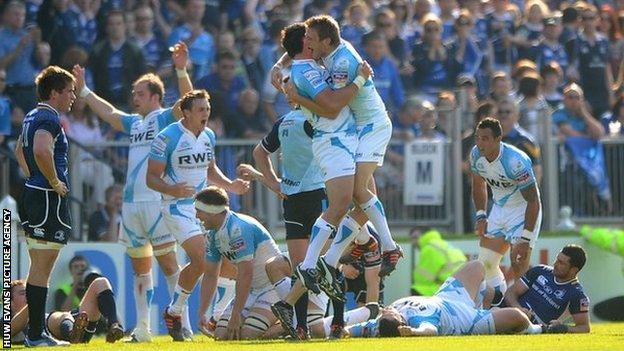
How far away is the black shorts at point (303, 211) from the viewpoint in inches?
588

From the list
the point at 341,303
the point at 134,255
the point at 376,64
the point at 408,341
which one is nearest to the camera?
the point at 408,341

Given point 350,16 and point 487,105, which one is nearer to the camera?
point 487,105

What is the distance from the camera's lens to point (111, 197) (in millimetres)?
20141

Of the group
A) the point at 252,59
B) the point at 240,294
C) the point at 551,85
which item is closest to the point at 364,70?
the point at 240,294

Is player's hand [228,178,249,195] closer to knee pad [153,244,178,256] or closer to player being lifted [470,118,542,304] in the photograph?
knee pad [153,244,178,256]

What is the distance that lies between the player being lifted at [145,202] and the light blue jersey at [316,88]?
9.44 feet

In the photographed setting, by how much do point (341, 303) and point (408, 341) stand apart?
1083mm

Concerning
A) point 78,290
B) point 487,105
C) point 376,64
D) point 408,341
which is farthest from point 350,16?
point 408,341

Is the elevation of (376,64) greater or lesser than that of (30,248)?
greater

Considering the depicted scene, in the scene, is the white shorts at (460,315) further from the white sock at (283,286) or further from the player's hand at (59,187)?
the player's hand at (59,187)

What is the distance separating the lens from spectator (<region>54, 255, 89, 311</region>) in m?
19.2

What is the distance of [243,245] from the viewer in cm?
1523

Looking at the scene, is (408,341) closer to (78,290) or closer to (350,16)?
(78,290)

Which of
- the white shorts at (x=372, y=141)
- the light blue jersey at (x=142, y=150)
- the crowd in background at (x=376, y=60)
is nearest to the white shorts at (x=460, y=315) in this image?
the white shorts at (x=372, y=141)
